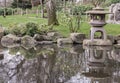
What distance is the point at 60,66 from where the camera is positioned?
12.7 meters

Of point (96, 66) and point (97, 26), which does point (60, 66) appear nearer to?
point (96, 66)

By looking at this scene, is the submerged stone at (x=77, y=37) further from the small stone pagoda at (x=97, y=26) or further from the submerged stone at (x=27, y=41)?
the submerged stone at (x=27, y=41)

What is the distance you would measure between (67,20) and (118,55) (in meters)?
7.34

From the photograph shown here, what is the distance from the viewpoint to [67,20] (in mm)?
22641

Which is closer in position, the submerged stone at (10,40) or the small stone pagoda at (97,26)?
the small stone pagoda at (97,26)

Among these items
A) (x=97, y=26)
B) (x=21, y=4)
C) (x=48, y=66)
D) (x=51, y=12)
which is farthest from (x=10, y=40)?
(x=21, y=4)

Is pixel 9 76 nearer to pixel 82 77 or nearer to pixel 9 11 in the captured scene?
pixel 82 77

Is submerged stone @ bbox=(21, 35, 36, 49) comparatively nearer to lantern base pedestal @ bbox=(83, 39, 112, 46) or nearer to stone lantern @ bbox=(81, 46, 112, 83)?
lantern base pedestal @ bbox=(83, 39, 112, 46)

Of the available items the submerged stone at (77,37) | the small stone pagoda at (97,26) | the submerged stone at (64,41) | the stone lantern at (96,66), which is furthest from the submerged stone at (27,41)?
the stone lantern at (96,66)

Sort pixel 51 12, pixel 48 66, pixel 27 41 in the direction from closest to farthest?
pixel 48 66, pixel 27 41, pixel 51 12

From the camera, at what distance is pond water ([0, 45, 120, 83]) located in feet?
34.4

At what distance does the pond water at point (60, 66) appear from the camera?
10.5 m

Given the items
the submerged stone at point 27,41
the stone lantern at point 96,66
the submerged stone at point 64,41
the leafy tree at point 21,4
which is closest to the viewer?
the stone lantern at point 96,66

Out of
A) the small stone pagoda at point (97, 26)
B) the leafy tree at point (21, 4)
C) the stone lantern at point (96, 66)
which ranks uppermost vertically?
the leafy tree at point (21, 4)
